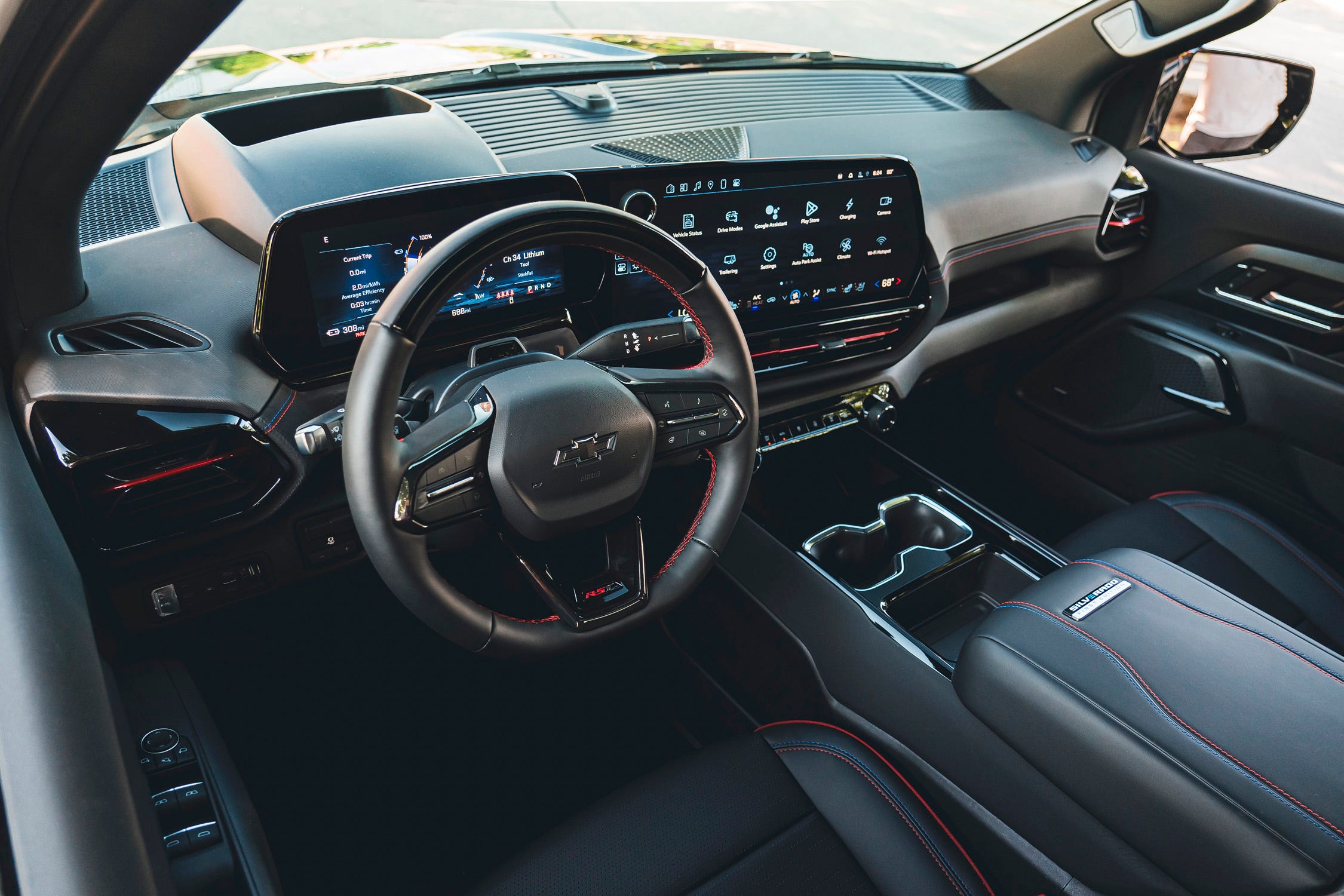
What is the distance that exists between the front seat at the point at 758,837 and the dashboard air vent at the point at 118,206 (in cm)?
112

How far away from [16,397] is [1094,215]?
98.0 inches

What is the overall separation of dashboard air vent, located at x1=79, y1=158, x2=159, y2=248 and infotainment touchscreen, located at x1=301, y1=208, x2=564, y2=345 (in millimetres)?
360

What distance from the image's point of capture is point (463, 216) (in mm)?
1355

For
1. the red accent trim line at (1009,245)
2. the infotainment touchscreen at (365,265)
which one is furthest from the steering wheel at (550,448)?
the red accent trim line at (1009,245)

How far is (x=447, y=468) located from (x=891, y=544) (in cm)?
135

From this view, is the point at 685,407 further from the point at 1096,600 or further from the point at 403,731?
the point at 403,731

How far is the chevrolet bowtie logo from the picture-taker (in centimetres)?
113

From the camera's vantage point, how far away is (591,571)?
1.25m

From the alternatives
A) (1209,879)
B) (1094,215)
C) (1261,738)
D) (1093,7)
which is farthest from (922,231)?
(1209,879)

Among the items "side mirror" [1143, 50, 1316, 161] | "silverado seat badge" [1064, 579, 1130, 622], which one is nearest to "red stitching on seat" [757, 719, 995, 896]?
"silverado seat badge" [1064, 579, 1130, 622]

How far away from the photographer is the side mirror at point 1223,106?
100 inches

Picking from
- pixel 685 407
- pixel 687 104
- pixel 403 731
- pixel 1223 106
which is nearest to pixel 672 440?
pixel 685 407

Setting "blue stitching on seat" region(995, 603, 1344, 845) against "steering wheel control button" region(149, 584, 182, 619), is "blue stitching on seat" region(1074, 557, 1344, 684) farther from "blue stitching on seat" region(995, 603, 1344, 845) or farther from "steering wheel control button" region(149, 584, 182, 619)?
"steering wheel control button" region(149, 584, 182, 619)

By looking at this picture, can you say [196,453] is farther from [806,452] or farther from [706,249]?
[806,452]
